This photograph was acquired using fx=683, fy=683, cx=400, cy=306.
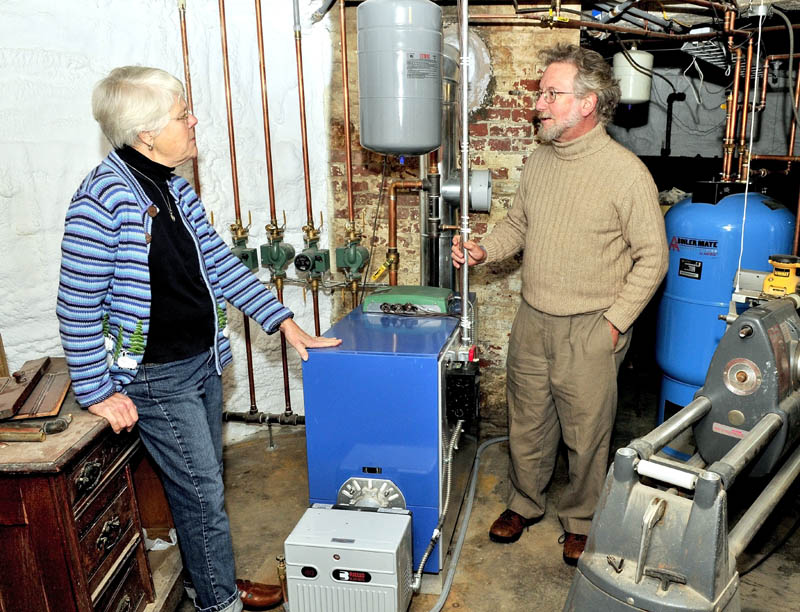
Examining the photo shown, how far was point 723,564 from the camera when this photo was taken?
→ 1.10 meters

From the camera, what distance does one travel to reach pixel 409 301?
2.31 meters

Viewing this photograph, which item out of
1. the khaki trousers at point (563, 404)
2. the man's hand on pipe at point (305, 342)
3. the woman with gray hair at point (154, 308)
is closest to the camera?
the woman with gray hair at point (154, 308)

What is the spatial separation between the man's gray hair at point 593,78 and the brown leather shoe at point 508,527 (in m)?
1.40

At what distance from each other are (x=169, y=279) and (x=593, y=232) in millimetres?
1275

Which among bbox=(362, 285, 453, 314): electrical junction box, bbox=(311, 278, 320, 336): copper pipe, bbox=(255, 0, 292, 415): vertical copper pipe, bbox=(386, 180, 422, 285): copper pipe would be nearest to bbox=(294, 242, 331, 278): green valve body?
bbox=(311, 278, 320, 336): copper pipe

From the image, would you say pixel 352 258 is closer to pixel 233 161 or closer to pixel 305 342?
pixel 233 161

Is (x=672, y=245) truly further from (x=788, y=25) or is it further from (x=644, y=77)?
(x=644, y=77)

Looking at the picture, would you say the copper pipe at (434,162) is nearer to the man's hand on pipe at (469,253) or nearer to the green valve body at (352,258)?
the man's hand on pipe at (469,253)

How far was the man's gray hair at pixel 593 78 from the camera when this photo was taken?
84.0 inches

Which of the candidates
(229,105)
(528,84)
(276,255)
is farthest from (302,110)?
(528,84)

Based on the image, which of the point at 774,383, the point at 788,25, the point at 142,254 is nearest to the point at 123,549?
the point at 142,254

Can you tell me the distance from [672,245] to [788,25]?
2.98ft

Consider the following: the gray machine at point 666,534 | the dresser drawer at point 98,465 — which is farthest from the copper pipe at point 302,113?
the gray machine at point 666,534

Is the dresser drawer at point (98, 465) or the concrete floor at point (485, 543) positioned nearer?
the dresser drawer at point (98, 465)
